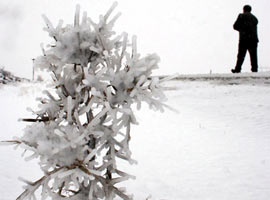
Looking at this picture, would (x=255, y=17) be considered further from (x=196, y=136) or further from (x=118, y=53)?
(x=118, y=53)

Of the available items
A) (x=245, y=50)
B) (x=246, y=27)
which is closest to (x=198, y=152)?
(x=245, y=50)

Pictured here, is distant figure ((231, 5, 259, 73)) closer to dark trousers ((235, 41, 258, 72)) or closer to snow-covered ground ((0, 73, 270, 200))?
dark trousers ((235, 41, 258, 72))

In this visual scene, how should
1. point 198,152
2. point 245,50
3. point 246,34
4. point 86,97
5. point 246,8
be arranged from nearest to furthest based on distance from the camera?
point 86,97 → point 198,152 → point 246,34 → point 245,50 → point 246,8

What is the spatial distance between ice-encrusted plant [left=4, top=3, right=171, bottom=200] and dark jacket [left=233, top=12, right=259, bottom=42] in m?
9.23

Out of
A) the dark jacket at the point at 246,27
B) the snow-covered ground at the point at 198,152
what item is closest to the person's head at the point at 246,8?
the dark jacket at the point at 246,27

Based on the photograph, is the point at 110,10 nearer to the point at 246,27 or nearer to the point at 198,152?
the point at 198,152

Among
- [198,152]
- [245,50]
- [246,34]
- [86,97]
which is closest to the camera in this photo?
[86,97]

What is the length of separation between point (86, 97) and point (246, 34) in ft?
31.5

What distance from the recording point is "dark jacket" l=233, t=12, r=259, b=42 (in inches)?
385

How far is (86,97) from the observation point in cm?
172

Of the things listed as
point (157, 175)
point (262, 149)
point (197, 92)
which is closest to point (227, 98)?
point (197, 92)

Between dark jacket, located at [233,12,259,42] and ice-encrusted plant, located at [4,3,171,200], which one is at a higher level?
dark jacket, located at [233,12,259,42]

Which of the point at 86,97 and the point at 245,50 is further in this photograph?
the point at 245,50

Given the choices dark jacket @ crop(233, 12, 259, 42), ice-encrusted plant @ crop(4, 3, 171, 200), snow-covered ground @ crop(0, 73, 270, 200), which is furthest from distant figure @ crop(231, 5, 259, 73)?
ice-encrusted plant @ crop(4, 3, 171, 200)
